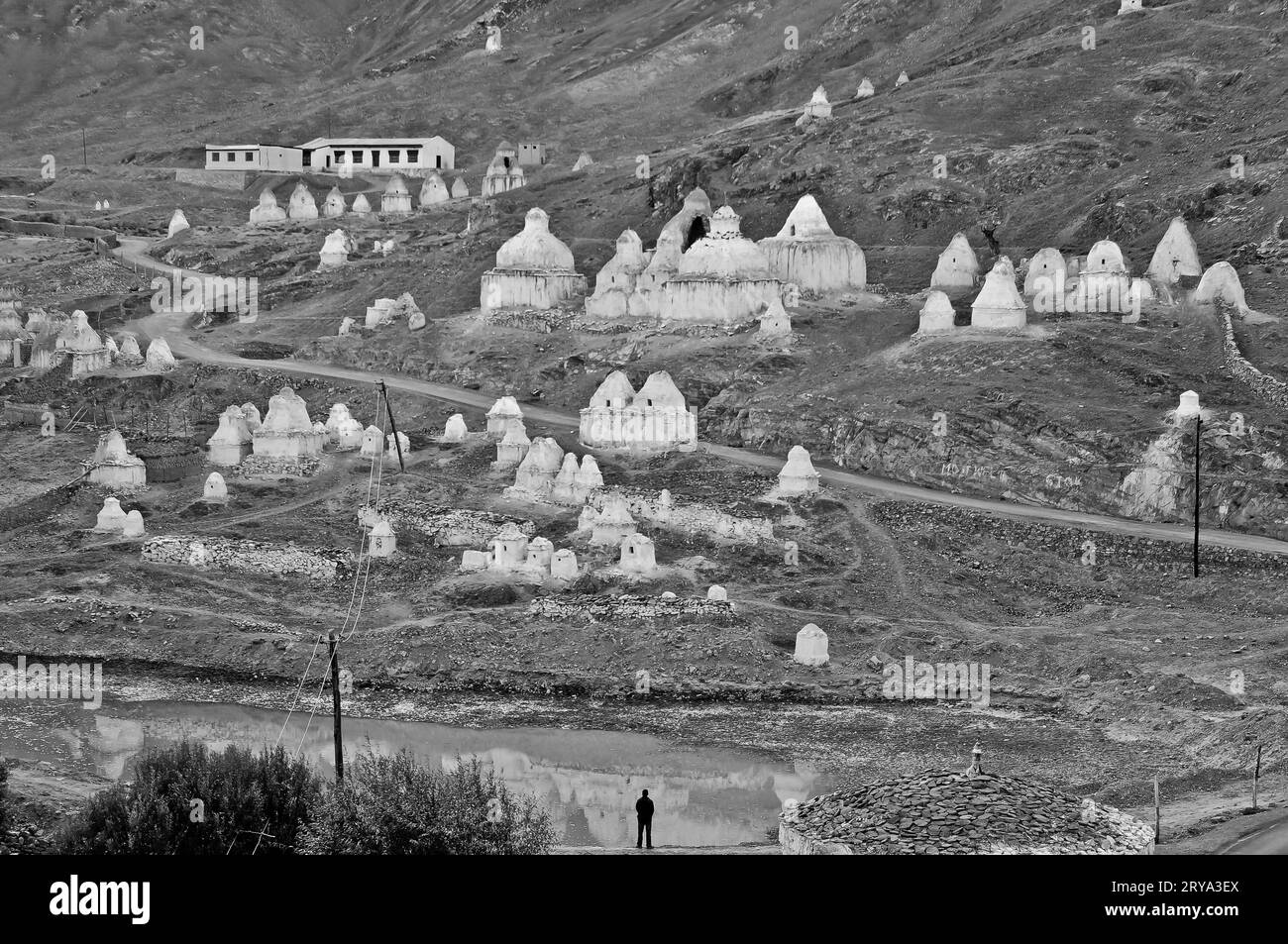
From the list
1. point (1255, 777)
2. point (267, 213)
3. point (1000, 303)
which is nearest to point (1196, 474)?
point (1000, 303)

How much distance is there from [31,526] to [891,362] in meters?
35.3

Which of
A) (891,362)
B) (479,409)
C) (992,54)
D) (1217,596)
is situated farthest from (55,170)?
(1217,596)

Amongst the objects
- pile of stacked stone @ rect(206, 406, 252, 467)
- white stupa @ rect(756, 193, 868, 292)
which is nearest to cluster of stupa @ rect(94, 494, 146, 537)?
pile of stacked stone @ rect(206, 406, 252, 467)

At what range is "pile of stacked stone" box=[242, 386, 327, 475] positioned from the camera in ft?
320

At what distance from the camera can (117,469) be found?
96938mm

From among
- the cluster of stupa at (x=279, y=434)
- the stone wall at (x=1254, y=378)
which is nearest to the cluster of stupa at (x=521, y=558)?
the cluster of stupa at (x=279, y=434)

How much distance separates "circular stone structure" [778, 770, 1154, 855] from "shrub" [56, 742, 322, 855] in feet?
36.2

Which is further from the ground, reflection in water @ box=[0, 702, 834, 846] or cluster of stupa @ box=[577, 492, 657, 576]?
cluster of stupa @ box=[577, 492, 657, 576]

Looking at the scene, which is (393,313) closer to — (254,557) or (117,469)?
(117,469)

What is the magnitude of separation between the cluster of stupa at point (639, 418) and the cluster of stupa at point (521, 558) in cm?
1170

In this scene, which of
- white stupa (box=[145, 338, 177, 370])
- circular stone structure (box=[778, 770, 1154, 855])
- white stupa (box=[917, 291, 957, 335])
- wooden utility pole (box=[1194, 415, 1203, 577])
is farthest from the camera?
white stupa (box=[145, 338, 177, 370])

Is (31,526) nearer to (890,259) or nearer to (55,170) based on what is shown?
(890,259)

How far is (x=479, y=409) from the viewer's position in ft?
349

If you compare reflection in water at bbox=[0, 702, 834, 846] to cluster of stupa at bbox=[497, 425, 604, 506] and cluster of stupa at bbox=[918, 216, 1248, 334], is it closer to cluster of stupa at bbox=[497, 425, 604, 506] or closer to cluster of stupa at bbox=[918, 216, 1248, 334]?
cluster of stupa at bbox=[497, 425, 604, 506]
